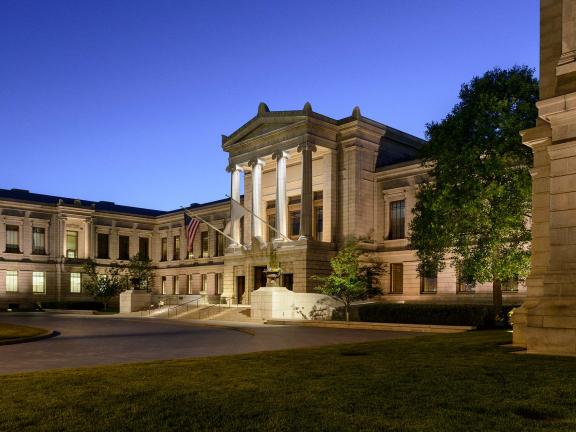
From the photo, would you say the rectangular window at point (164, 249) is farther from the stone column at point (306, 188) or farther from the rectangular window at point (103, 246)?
the stone column at point (306, 188)

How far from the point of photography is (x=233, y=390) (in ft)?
31.0

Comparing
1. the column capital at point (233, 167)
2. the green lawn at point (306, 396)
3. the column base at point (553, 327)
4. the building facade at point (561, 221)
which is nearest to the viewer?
the green lawn at point (306, 396)

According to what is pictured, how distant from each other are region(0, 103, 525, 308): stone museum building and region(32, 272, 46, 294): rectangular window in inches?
4.5

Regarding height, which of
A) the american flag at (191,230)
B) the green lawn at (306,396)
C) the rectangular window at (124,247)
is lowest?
the green lawn at (306,396)

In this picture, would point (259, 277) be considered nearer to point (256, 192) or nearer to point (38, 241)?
point (256, 192)

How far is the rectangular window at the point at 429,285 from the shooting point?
47438 millimetres

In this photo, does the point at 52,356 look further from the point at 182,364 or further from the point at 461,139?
the point at 461,139

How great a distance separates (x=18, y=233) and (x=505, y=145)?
6026 centimetres

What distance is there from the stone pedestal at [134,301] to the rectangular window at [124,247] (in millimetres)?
25167

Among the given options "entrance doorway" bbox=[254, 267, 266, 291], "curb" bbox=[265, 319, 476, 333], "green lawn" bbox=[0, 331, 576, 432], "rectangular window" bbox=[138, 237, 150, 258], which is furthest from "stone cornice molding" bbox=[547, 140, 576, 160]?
"rectangular window" bbox=[138, 237, 150, 258]

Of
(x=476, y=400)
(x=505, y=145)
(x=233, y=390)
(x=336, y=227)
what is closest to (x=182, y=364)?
(x=233, y=390)

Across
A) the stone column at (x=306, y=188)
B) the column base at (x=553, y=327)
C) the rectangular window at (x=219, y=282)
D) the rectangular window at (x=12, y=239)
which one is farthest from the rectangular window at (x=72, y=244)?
the column base at (x=553, y=327)

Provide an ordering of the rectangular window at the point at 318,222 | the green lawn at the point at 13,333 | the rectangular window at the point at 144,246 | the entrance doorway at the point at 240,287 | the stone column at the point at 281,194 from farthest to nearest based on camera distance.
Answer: the rectangular window at the point at 144,246 → the entrance doorway at the point at 240,287 → the rectangular window at the point at 318,222 → the stone column at the point at 281,194 → the green lawn at the point at 13,333

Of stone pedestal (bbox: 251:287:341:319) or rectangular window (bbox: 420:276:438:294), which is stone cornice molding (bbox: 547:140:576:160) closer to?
stone pedestal (bbox: 251:287:341:319)
